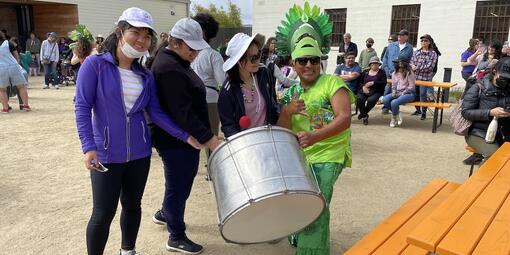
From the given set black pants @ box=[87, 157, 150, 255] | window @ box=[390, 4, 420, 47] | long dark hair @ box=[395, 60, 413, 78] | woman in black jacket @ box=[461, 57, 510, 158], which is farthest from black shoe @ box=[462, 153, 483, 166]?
window @ box=[390, 4, 420, 47]

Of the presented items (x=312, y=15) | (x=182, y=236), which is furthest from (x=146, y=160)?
(x=312, y=15)

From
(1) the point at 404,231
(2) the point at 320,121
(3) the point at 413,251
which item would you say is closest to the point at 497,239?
(3) the point at 413,251

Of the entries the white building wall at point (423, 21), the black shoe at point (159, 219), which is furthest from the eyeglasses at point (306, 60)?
the white building wall at point (423, 21)

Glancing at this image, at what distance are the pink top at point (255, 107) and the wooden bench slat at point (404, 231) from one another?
1.11m

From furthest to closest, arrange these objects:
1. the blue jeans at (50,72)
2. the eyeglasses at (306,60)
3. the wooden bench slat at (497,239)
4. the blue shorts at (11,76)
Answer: the blue jeans at (50,72) < the blue shorts at (11,76) < the eyeglasses at (306,60) < the wooden bench slat at (497,239)

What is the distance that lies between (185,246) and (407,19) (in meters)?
15.0

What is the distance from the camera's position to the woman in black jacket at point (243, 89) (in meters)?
2.69

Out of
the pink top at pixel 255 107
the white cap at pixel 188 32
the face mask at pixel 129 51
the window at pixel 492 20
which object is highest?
the window at pixel 492 20

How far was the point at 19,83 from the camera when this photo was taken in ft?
29.0

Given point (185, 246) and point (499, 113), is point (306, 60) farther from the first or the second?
point (499, 113)

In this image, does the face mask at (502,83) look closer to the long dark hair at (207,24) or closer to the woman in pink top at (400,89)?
the long dark hair at (207,24)

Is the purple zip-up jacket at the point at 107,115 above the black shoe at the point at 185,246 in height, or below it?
above

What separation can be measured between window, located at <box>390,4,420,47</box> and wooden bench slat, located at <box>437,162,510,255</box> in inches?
556

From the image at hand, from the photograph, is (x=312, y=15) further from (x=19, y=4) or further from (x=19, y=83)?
(x=19, y=4)
